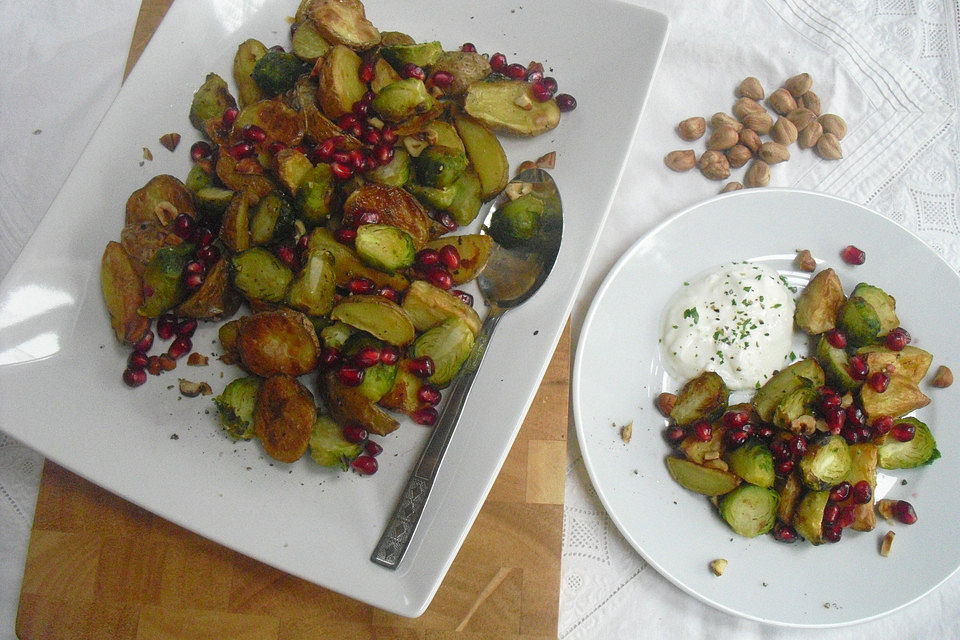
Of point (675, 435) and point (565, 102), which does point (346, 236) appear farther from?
point (675, 435)

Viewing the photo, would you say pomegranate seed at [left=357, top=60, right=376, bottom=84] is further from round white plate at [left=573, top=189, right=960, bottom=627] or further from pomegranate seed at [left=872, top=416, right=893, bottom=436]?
pomegranate seed at [left=872, top=416, right=893, bottom=436]

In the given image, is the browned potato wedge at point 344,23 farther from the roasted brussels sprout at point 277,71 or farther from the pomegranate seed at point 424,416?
the pomegranate seed at point 424,416

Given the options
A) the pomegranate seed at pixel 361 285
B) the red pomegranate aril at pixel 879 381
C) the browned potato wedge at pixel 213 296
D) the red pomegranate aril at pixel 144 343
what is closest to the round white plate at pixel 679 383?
the red pomegranate aril at pixel 879 381

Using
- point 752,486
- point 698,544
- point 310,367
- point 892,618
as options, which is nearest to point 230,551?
point 310,367

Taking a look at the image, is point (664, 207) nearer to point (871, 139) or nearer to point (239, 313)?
point (871, 139)

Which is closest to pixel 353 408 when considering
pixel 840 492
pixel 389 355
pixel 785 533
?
pixel 389 355

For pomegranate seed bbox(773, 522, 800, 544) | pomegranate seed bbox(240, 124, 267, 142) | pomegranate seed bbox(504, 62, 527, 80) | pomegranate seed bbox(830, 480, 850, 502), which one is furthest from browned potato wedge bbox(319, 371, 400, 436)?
pomegranate seed bbox(830, 480, 850, 502)
